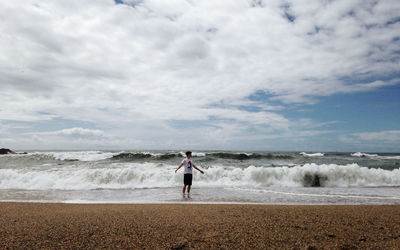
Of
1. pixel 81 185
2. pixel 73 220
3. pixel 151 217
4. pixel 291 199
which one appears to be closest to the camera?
pixel 73 220

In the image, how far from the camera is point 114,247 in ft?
10.8

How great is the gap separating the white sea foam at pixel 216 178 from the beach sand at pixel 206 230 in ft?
27.5

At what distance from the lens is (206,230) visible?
3969mm

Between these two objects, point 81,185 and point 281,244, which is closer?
point 281,244

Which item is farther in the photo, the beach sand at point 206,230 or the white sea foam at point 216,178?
the white sea foam at point 216,178

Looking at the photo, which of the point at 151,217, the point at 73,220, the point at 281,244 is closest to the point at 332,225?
the point at 281,244

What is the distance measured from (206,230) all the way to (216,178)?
10.7 metres

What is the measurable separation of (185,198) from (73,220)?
508 cm

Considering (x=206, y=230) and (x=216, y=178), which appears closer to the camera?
(x=206, y=230)

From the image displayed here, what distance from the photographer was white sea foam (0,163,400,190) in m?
13.3

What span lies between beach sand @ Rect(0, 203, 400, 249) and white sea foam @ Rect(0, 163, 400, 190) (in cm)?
839

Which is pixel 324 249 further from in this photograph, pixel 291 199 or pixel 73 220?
pixel 291 199

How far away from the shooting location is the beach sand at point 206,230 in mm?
3395

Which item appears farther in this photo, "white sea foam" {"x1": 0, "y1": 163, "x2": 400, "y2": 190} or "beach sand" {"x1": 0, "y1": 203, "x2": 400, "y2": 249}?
"white sea foam" {"x1": 0, "y1": 163, "x2": 400, "y2": 190}
